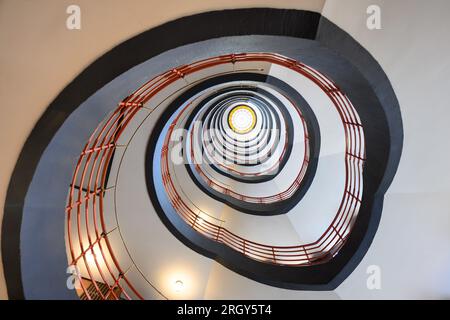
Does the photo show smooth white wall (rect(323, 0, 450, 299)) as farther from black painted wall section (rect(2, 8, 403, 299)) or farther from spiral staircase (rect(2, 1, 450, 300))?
black painted wall section (rect(2, 8, 403, 299))

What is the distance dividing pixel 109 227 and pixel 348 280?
14.8 feet

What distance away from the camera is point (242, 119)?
14.9 meters

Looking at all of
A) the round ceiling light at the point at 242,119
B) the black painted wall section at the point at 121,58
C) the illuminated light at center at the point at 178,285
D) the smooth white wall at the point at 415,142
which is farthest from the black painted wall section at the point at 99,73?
the round ceiling light at the point at 242,119

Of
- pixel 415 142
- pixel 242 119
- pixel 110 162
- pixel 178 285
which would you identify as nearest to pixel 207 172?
pixel 178 285

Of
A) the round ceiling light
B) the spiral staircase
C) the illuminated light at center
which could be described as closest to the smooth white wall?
the spiral staircase

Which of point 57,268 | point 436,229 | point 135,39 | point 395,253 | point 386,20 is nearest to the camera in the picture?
point 135,39

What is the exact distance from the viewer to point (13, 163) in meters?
2.05

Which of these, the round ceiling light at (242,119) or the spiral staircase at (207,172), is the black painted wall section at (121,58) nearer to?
the spiral staircase at (207,172)

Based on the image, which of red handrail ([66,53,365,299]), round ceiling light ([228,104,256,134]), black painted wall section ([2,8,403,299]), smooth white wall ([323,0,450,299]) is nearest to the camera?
black painted wall section ([2,8,403,299])

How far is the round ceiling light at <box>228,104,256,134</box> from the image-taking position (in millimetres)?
14220

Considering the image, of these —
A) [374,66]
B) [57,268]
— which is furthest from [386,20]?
[57,268]

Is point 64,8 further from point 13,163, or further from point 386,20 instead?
point 386,20

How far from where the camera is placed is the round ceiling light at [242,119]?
1422 cm
